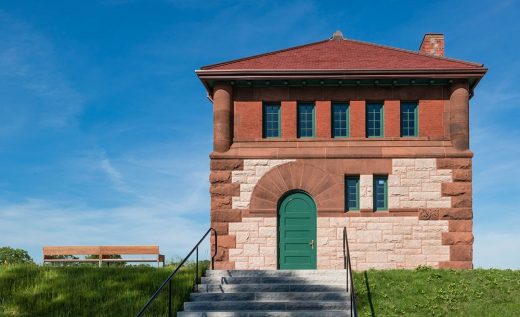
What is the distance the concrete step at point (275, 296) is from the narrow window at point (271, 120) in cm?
592

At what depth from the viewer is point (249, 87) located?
20625 mm

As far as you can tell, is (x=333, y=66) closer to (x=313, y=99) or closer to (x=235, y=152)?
(x=313, y=99)

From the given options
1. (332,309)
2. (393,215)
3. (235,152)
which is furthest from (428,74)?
(332,309)

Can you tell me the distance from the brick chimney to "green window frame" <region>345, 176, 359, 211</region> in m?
6.33

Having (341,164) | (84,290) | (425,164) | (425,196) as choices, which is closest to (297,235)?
(341,164)

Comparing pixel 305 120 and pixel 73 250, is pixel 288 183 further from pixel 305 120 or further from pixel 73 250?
pixel 73 250

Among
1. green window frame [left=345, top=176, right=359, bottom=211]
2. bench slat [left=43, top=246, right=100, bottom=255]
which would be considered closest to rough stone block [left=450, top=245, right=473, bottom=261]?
green window frame [left=345, top=176, right=359, bottom=211]

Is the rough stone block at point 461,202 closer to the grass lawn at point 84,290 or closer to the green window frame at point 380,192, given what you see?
the green window frame at point 380,192

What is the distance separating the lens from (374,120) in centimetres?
2061

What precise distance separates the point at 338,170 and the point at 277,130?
90.7 inches

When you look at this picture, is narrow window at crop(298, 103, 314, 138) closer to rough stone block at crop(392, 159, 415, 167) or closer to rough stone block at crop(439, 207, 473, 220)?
rough stone block at crop(392, 159, 415, 167)

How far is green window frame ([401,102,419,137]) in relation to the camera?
67.4 ft

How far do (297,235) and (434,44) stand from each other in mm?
8895

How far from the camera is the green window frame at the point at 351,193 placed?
20.0 meters
